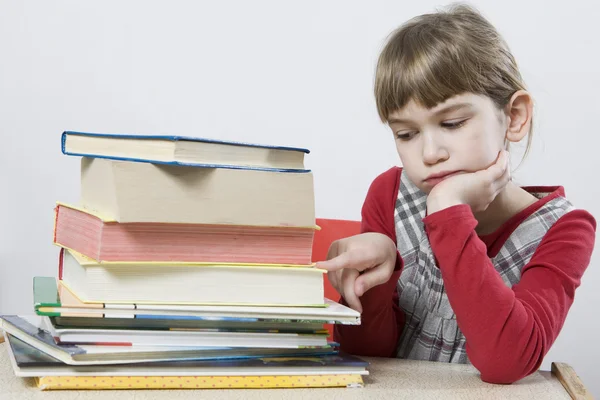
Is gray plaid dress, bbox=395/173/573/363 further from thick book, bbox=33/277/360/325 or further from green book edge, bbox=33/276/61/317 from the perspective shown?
green book edge, bbox=33/276/61/317

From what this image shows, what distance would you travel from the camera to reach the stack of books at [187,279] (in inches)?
27.5

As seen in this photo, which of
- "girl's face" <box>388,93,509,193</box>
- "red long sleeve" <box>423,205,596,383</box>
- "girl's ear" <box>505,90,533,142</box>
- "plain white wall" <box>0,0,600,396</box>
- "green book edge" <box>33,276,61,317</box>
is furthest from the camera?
"plain white wall" <box>0,0,600,396</box>

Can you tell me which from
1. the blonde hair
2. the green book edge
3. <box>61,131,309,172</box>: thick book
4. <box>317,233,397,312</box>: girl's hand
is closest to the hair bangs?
the blonde hair

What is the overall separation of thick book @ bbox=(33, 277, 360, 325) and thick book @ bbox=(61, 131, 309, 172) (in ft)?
0.45

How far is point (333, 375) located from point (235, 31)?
175cm

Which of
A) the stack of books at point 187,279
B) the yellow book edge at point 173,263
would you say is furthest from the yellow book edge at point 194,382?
the yellow book edge at point 173,263

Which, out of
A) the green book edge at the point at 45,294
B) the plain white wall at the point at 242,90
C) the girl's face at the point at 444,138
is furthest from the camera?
the plain white wall at the point at 242,90

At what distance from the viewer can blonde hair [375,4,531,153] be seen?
1.04 meters

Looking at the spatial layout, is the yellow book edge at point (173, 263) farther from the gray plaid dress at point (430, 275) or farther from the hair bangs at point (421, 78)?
the gray plaid dress at point (430, 275)

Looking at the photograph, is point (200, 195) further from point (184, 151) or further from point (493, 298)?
point (493, 298)

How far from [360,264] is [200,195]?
9.9 inches

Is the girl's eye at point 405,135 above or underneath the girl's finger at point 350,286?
above

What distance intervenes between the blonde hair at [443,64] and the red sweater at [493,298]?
0.21 meters

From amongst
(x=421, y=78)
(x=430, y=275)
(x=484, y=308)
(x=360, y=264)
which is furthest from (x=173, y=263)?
(x=430, y=275)
